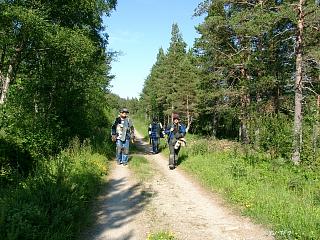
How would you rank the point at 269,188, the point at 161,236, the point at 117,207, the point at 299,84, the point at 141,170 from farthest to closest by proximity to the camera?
the point at 299,84 < the point at 141,170 < the point at 269,188 < the point at 117,207 < the point at 161,236

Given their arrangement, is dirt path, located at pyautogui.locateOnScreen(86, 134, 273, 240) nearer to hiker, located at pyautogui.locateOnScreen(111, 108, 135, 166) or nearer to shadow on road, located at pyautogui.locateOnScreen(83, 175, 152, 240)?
shadow on road, located at pyautogui.locateOnScreen(83, 175, 152, 240)

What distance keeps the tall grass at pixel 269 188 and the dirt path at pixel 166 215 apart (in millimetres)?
410

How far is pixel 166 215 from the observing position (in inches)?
336

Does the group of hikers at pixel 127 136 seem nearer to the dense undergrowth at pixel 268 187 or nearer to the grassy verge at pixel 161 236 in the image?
the dense undergrowth at pixel 268 187

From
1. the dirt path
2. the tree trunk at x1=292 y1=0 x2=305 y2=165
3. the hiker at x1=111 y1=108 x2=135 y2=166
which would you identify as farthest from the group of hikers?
the tree trunk at x1=292 y1=0 x2=305 y2=165

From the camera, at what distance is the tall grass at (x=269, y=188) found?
24.6ft

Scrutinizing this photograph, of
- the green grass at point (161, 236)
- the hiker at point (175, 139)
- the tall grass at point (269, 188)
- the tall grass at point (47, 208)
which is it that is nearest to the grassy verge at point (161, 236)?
the green grass at point (161, 236)

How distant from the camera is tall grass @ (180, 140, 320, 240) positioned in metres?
7.50

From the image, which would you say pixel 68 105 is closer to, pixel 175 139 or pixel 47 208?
pixel 175 139

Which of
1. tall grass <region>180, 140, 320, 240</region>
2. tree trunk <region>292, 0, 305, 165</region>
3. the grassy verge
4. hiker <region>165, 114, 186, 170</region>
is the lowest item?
the grassy verge

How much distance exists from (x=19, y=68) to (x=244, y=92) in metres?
14.0

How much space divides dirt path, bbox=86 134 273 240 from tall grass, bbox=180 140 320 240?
410mm

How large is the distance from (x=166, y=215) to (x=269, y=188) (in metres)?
3.53

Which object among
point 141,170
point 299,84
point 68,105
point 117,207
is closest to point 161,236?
point 117,207
